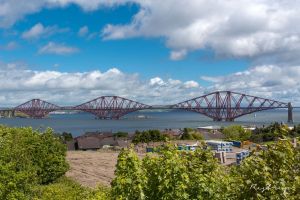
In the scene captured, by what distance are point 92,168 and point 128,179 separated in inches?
1382

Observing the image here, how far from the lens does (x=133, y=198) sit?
818 cm

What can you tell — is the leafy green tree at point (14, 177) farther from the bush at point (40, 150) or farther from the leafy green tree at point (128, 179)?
the leafy green tree at point (128, 179)

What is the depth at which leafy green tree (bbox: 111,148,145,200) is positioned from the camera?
8.16 m

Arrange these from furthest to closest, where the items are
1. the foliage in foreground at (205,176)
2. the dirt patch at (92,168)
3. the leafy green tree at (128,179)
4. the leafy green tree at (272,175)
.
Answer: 1. the dirt patch at (92,168)
2. the leafy green tree at (128,179)
3. the foliage in foreground at (205,176)
4. the leafy green tree at (272,175)

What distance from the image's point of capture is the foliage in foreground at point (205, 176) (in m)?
7.19

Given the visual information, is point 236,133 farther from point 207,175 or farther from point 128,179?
point 128,179

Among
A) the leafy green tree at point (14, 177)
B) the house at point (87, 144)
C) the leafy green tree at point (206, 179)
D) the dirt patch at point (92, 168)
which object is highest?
the leafy green tree at point (206, 179)

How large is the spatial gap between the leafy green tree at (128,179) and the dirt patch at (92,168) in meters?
23.1

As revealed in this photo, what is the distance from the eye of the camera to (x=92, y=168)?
140 feet

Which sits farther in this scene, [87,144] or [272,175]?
[87,144]

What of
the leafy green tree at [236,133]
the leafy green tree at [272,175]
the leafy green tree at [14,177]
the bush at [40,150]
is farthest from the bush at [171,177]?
the leafy green tree at [236,133]

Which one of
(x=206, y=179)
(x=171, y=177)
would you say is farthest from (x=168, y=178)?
(x=206, y=179)

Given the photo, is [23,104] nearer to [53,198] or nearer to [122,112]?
[122,112]

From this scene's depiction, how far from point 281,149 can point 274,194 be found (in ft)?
A: 2.68
